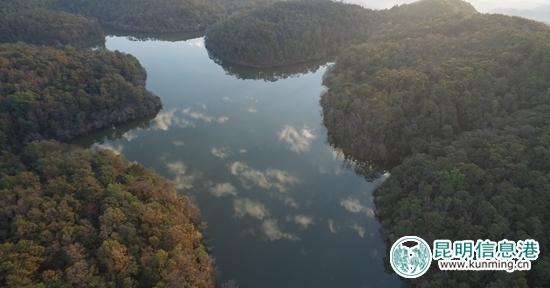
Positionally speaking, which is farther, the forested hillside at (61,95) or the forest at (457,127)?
the forested hillside at (61,95)

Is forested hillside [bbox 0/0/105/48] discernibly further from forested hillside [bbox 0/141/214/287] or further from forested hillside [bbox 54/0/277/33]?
forested hillside [bbox 0/141/214/287]

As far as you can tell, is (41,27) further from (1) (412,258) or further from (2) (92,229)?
(1) (412,258)

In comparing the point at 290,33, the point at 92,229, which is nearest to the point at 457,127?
the point at 92,229

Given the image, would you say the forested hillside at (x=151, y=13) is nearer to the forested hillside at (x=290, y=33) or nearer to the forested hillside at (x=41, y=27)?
the forested hillside at (x=41, y=27)

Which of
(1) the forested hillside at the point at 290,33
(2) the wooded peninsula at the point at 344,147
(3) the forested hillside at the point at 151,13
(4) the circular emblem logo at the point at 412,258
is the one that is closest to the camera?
(2) the wooded peninsula at the point at 344,147

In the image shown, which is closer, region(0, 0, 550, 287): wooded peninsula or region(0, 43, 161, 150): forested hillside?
region(0, 0, 550, 287): wooded peninsula

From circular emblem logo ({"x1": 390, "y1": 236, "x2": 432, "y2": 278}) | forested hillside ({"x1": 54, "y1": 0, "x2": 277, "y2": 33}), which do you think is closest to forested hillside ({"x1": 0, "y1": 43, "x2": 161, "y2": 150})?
circular emblem logo ({"x1": 390, "y1": 236, "x2": 432, "y2": 278})

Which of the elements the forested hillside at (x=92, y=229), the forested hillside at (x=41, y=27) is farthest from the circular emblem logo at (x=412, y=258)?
the forested hillside at (x=41, y=27)
